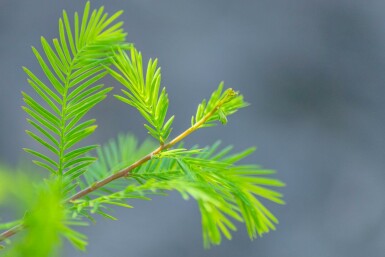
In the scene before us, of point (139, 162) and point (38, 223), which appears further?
point (139, 162)

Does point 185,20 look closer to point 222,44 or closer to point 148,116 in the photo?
point 222,44

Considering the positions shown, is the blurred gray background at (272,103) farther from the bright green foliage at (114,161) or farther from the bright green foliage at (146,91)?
the bright green foliage at (146,91)

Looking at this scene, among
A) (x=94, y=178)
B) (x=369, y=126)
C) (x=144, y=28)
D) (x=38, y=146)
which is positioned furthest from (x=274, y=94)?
(x=94, y=178)

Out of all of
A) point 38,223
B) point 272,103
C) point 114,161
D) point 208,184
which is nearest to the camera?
point 38,223

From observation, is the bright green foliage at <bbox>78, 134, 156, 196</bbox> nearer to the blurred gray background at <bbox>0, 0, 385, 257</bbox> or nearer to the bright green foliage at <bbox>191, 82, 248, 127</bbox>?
the bright green foliage at <bbox>191, 82, 248, 127</bbox>

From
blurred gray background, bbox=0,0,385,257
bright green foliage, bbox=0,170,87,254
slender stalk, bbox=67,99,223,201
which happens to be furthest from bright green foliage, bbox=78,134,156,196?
blurred gray background, bbox=0,0,385,257

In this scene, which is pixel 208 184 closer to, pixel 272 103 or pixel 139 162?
pixel 139 162

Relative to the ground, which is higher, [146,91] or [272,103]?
[272,103]

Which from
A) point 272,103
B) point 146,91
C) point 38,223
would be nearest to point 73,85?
point 146,91
